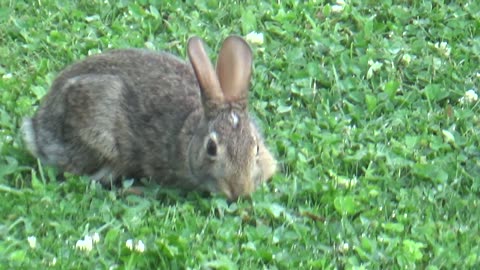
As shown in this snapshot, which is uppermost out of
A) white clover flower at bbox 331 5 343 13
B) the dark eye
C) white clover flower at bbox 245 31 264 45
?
the dark eye

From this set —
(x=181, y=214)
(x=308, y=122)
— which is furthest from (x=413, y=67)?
(x=181, y=214)

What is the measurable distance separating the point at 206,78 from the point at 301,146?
871mm

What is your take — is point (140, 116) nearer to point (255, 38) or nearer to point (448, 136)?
point (255, 38)

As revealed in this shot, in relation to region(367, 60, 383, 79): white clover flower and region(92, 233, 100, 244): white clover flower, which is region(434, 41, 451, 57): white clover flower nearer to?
region(367, 60, 383, 79): white clover flower

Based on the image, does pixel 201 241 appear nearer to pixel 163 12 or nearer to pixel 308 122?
pixel 308 122

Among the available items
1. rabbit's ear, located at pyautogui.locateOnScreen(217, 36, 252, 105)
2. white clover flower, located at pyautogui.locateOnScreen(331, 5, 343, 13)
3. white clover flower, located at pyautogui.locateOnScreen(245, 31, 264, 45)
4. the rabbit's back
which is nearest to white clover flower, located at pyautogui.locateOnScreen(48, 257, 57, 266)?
rabbit's ear, located at pyautogui.locateOnScreen(217, 36, 252, 105)

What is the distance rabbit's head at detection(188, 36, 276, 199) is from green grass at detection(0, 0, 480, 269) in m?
0.12

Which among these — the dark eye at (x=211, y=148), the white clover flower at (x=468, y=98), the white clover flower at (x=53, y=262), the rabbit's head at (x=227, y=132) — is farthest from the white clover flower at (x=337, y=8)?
the white clover flower at (x=53, y=262)

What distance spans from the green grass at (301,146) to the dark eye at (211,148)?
0.26 m

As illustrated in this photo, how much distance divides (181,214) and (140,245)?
49 centimetres

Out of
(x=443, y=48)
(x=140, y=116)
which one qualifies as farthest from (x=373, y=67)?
(x=140, y=116)

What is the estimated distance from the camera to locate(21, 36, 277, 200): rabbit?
699cm

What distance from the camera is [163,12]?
8.98 m

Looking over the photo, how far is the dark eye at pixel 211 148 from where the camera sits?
6.83m
